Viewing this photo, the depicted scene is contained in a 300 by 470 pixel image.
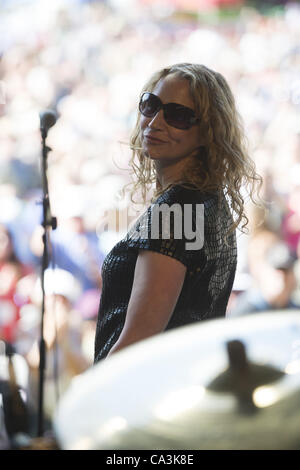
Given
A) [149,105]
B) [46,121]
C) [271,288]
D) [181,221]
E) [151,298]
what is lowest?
[151,298]

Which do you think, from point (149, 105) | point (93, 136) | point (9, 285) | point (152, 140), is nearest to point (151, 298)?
point (152, 140)

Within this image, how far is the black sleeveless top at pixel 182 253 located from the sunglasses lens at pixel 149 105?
0.78 feet

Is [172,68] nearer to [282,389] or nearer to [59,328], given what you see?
[282,389]

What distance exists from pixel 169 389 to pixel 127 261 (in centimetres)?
51

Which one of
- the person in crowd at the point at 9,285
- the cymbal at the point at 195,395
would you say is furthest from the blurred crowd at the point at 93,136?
the cymbal at the point at 195,395

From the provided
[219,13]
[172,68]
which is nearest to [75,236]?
[172,68]

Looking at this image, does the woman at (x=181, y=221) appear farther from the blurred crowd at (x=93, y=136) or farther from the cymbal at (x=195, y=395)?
the blurred crowd at (x=93, y=136)

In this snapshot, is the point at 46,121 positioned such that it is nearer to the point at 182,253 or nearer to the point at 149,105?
the point at 149,105

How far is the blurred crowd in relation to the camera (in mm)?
Result: 3779

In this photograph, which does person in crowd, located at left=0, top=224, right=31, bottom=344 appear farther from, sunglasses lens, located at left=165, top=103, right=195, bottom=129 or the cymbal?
the cymbal

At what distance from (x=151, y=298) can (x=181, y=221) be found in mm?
156

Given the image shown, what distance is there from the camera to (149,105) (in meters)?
1.37

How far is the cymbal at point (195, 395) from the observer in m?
0.63

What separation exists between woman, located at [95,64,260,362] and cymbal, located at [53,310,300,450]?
0.32 m
